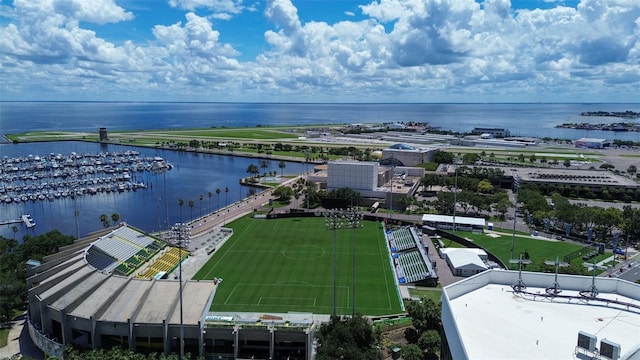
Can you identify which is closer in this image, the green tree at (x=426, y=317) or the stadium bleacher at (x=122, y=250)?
the green tree at (x=426, y=317)

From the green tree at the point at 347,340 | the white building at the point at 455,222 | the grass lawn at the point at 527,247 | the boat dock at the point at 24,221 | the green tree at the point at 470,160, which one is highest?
the green tree at the point at 470,160

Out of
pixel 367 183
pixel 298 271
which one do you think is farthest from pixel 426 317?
pixel 367 183

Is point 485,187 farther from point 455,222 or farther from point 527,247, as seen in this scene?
point 527,247

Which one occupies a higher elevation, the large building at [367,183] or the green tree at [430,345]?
the large building at [367,183]

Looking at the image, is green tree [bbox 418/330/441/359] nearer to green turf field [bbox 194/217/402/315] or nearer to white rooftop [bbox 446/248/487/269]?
green turf field [bbox 194/217/402/315]

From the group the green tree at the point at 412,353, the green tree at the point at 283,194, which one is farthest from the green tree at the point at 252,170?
the green tree at the point at 412,353

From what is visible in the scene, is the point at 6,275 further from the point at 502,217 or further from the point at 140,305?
the point at 502,217

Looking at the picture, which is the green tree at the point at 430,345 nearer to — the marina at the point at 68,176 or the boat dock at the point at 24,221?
the marina at the point at 68,176

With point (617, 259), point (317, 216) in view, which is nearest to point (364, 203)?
point (317, 216)
